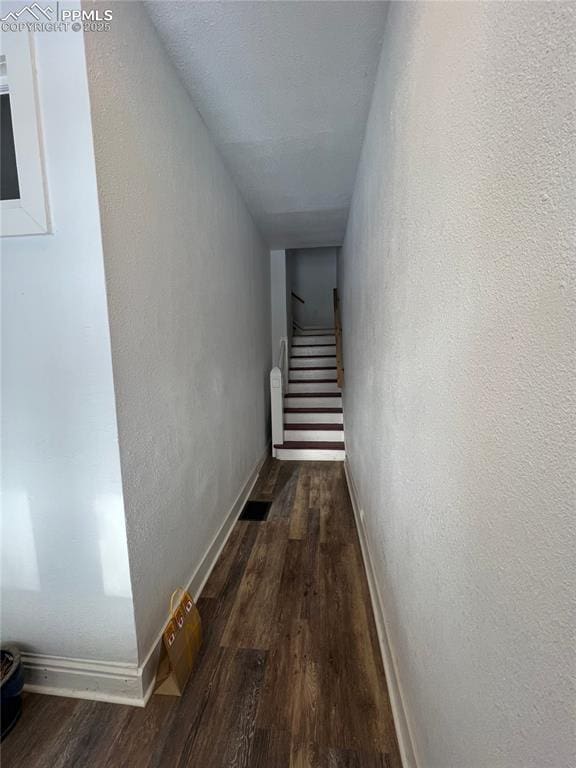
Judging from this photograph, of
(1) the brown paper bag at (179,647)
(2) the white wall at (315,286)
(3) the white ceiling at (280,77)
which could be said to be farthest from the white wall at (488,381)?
(2) the white wall at (315,286)

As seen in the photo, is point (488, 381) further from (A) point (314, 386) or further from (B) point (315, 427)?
(A) point (314, 386)

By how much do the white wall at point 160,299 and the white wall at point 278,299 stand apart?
242 centimetres

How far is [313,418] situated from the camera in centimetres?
422

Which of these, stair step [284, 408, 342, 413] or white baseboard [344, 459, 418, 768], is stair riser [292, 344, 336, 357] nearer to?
stair step [284, 408, 342, 413]

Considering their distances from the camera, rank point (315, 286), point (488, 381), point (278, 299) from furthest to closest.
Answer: point (315, 286) → point (278, 299) → point (488, 381)

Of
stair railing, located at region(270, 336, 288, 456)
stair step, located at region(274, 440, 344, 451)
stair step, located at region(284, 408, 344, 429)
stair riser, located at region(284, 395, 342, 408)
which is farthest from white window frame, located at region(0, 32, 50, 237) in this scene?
stair riser, located at region(284, 395, 342, 408)

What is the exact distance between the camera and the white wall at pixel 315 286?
22.6 feet

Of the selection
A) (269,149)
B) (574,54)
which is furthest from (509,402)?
(269,149)

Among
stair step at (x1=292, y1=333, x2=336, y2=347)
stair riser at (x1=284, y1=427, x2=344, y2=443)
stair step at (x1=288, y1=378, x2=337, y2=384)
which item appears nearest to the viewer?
stair riser at (x1=284, y1=427, x2=344, y2=443)

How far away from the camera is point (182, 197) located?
1.53m

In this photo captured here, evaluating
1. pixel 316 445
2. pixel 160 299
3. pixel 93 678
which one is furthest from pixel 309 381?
pixel 93 678

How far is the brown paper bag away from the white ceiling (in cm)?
229

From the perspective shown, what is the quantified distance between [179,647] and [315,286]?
6653mm

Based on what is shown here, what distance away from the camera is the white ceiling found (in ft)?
3.92
